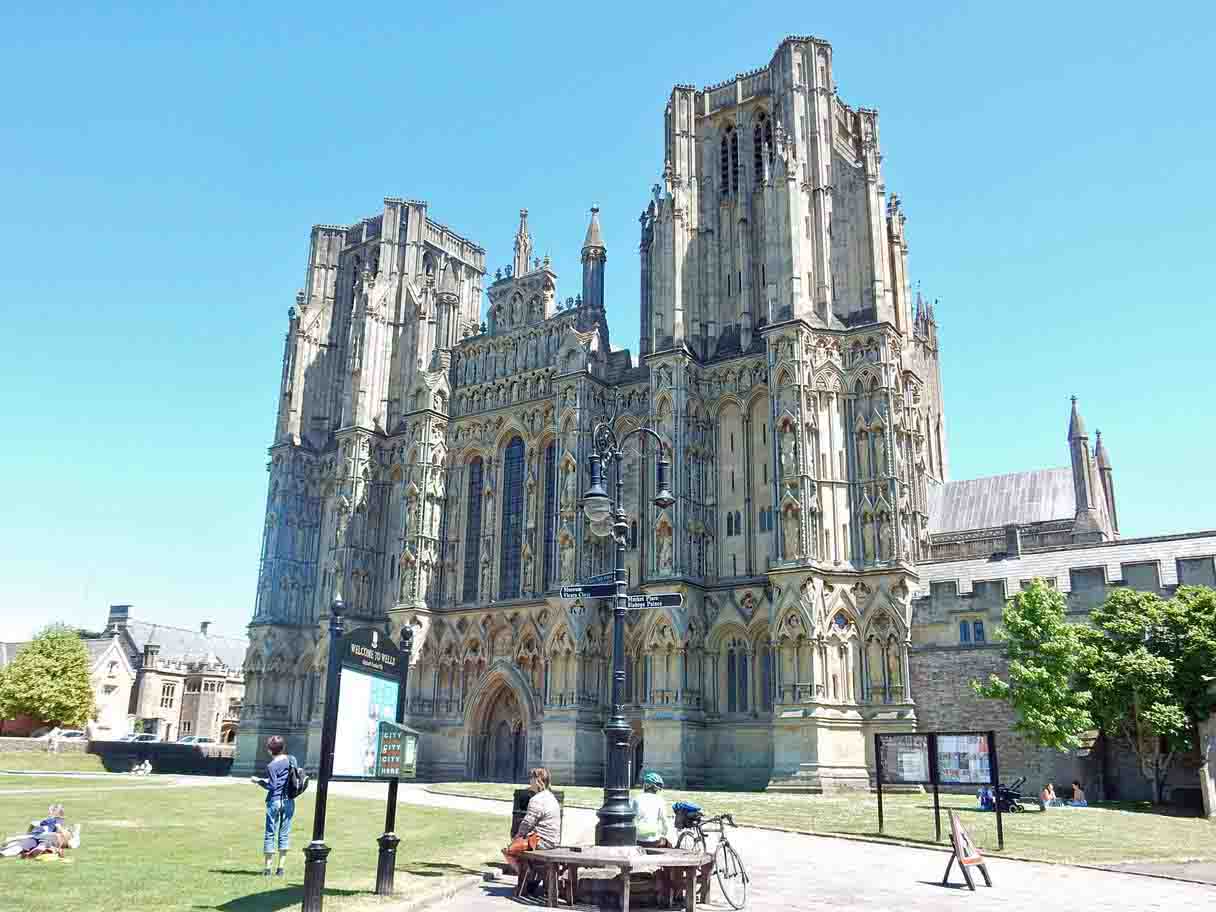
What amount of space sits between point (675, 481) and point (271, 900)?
2902cm

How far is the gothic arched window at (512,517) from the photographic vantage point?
46312 mm

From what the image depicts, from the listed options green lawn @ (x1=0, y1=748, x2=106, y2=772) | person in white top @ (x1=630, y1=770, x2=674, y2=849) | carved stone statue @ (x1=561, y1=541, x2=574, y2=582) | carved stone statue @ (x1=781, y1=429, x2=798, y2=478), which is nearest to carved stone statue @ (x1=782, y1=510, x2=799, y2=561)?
carved stone statue @ (x1=781, y1=429, x2=798, y2=478)

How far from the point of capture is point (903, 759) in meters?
20.8

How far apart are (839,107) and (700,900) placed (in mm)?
40275

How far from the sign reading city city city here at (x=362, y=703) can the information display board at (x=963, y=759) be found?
12400 millimetres

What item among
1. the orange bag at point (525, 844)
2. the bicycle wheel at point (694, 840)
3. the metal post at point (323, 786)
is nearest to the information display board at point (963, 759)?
the bicycle wheel at point (694, 840)

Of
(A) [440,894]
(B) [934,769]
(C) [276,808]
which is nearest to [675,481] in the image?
(B) [934,769]

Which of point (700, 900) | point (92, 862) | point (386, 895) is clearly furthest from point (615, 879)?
point (92, 862)

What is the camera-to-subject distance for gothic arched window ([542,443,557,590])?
1767 inches

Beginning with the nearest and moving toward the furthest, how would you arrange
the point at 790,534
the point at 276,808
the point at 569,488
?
the point at 276,808
the point at 790,534
the point at 569,488

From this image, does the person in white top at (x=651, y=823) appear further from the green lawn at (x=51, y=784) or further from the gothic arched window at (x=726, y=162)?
the gothic arched window at (x=726, y=162)

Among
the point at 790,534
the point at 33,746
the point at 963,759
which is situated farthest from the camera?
the point at 33,746

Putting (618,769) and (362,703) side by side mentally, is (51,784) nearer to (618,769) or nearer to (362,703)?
(362,703)

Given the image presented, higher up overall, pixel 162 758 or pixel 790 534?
pixel 790 534
